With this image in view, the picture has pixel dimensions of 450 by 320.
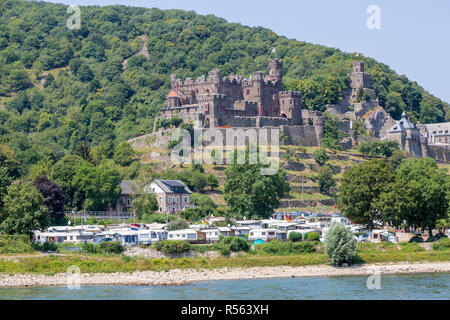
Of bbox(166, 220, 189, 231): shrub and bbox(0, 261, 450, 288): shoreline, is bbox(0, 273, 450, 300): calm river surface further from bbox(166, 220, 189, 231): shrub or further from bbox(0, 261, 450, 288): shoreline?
bbox(166, 220, 189, 231): shrub

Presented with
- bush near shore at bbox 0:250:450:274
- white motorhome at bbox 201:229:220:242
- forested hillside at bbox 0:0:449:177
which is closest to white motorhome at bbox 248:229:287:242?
white motorhome at bbox 201:229:220:242

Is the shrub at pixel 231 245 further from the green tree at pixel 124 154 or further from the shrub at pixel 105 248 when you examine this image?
the green tree at pixel 124 154

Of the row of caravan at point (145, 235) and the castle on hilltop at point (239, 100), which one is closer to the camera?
the row of caravan at point (145, 235)

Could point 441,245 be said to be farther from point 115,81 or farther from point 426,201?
point 115,81

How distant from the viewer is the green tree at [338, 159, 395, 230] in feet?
229

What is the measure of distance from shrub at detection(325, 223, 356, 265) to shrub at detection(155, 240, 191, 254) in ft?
36.6

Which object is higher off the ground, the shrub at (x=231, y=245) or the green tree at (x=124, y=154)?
the green tree at (x=124, y=154)

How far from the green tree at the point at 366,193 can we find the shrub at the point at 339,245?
7.69m

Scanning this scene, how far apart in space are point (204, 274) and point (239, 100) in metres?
66.2

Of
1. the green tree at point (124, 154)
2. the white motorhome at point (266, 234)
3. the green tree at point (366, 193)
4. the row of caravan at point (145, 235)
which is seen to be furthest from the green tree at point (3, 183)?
the green tree at point (366, 193)

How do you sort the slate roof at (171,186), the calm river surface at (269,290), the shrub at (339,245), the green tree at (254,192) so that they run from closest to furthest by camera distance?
1. the calm river surface at (269,290)
2. the shrub at (339,245)
3. the green tree at (254,192)
4. the slate roof at (171,186)

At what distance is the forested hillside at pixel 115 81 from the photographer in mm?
138625

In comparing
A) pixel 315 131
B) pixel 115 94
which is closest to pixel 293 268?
pixel 315 131
